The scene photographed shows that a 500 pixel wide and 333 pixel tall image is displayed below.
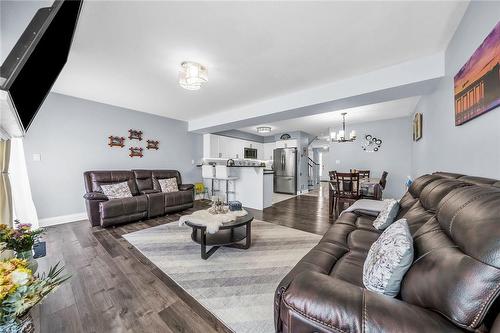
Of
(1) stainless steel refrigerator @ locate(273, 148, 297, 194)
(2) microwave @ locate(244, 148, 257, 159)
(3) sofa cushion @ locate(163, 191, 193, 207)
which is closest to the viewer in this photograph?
(3) sofa cushion @ locate(163, 191, 193, 207)

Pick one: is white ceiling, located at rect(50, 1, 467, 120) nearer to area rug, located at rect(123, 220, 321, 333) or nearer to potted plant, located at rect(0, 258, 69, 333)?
potted plant, located at rect(0, 258, 69, 333)

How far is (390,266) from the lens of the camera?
0.89 metres

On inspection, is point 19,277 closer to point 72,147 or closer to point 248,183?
point 72,147

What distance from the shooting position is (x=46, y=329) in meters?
1.29

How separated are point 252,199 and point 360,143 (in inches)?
157

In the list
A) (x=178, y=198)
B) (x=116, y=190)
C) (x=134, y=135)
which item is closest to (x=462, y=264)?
(x=178, y=198)

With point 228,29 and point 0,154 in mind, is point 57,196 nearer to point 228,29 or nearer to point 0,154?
point 0,154

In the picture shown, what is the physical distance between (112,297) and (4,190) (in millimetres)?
1774

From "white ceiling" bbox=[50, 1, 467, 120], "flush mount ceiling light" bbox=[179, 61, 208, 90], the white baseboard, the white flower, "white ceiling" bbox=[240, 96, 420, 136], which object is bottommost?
the white baseboard

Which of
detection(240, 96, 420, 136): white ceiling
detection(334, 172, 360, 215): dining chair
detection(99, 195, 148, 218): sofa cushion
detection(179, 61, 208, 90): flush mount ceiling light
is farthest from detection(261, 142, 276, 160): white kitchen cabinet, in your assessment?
detection(179, 61, 208, 90): flush mount ceiling light

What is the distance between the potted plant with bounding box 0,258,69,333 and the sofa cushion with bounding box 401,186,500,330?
1.37 metres

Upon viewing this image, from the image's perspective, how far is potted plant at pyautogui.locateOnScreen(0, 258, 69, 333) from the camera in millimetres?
651

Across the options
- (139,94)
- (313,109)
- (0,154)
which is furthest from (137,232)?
(313,109)

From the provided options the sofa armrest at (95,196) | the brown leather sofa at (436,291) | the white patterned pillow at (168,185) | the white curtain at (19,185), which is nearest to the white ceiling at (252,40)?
the white curtain at (19,185)
